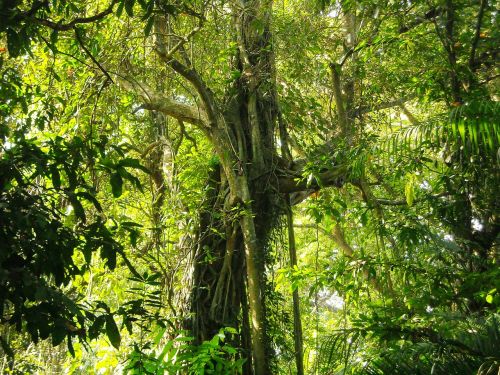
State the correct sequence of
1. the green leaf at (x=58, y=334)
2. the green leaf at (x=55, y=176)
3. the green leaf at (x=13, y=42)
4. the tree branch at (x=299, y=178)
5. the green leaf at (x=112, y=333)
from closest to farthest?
the green leaf at (x=58, y=334) < the green leaf at (x=112, y=333) < the green leaf at (x=55, y=176) < the green leaf at (x=13, y=42) < the tree branch at (x=299, y=178)

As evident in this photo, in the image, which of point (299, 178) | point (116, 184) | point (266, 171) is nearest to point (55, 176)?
point (116, 184)

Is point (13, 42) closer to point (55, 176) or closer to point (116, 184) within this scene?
point (55, 176)

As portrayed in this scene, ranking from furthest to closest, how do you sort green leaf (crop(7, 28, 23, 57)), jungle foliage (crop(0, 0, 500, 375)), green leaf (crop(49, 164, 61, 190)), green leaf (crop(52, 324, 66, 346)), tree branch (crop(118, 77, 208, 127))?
tree branch (crop(118, 77, 208, 127)) < jungle foliage (crop(0, 0, 500, 375)) < green leaf (crop(7, 28, 23, 57)) < green leaf (crop(49, 164, 61, 190)) < green leaf (crop(52, 324, 66, 346))

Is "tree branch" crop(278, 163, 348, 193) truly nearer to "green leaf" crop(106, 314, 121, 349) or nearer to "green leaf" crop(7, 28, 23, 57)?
"green leaf" crop(7, 28, 23, 57)

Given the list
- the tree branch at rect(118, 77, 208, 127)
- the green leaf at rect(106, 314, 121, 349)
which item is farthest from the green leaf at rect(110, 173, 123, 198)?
the tree branch at rect(118, 77, 208, 127)

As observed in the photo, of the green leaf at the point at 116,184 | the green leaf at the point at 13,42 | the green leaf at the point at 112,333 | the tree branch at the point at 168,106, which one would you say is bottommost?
the green leaf at the point at 112,333

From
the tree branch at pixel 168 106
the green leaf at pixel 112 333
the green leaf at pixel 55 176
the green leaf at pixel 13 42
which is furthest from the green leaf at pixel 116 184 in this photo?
the tree branch at pixel 168 106

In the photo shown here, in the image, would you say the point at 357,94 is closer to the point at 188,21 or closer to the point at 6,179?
the point at 188,21

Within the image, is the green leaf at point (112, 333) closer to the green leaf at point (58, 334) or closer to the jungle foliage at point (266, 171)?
the green leaf at point (58, 334)

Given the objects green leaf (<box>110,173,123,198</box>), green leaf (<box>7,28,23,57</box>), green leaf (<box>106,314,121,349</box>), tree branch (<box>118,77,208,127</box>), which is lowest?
green leaf (<box>106,314,121,349</box>)

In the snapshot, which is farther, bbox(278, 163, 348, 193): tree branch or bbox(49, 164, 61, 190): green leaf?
bbox(278, 163, 348, 193): tree branch

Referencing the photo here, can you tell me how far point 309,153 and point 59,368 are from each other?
4.07 metres

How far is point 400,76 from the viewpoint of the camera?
Answer: 197 inches

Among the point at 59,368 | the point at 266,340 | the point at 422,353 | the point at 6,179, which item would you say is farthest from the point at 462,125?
the point at 59,368
